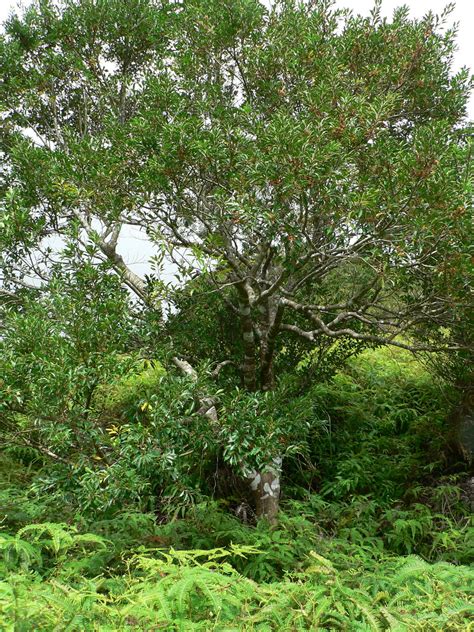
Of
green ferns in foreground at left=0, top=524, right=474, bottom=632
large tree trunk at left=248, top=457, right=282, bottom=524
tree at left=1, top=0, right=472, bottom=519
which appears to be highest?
tree at left=1, top=0, right=472, bottom=519

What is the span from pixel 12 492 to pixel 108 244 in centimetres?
389

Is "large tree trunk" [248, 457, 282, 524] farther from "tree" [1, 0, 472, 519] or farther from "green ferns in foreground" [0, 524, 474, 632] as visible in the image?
"green ferns in foreground" [0, 524, 474, 632]

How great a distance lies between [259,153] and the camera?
554 centimetres

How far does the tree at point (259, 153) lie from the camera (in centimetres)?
562

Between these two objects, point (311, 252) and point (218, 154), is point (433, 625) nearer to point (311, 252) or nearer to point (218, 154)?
point (311, 252)

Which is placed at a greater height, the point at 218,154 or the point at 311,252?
the point at 218,154

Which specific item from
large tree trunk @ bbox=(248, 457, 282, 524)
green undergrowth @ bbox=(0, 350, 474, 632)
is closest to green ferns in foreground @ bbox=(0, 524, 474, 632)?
green undergrowth @ bbox=(0, 350, 474, 632)

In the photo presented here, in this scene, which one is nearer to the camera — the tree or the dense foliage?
the dense foliage

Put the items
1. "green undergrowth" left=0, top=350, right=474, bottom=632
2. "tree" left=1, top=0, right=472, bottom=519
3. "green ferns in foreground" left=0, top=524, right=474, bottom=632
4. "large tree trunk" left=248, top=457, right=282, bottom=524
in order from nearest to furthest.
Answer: "green ferns in foreground" left=0, top=524, right=474, bottom=632
"green undergrowth" left=0, top=350, right=474, bottom=632
"tree" left=1, top=0, right=472, bottom=519
"large tree trunk" left=248, top=457, right=282, bottom=524

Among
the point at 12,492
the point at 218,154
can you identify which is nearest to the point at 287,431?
the point at 218,154

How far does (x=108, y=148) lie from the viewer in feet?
23.8

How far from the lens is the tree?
5.62 m

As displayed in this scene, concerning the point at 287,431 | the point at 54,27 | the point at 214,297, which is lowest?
the point at 287,431

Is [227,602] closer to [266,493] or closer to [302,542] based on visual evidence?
[302,542]
